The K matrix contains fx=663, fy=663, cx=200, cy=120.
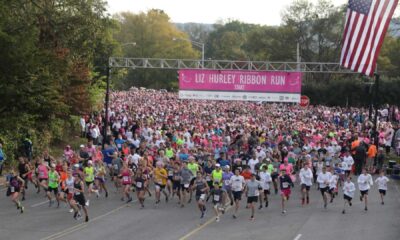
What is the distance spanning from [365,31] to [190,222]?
8.57 m

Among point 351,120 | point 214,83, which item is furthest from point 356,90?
point 214,83

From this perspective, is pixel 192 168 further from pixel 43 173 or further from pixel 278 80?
pixel 278 80

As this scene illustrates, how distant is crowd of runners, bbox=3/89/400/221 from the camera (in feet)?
68.6

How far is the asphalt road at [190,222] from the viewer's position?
1766 centimetres

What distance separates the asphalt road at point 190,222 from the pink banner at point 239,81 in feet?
47.8

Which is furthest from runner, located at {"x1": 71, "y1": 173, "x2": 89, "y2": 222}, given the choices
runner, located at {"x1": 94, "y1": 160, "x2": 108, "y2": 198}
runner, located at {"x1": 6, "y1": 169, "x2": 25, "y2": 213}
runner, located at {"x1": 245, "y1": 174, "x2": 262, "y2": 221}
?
runner, located at {"x1": 245, "y1": 174, "x2": 262, "y2": 221}

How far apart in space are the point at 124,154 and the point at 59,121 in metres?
10.0

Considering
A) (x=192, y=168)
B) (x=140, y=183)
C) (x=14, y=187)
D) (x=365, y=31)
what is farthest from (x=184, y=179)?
(x=365, y=31)

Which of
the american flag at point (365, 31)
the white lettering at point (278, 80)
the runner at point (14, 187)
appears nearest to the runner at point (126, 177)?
the runner at point (14, 187)

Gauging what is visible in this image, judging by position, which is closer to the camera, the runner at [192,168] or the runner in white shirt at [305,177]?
the runner in white shirt at [305,177]

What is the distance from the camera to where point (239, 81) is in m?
37.4

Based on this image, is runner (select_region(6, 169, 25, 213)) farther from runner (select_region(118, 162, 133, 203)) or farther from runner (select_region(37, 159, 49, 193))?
runner (select_region(118, 162, 133, 203))

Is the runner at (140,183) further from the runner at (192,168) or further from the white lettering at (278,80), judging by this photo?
the white lettering at (278,80)

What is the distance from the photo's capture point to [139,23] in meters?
114
